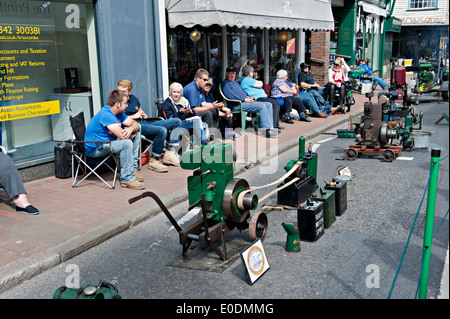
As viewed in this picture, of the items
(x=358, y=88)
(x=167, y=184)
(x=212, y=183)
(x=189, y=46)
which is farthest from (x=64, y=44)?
(x=358, y=88)

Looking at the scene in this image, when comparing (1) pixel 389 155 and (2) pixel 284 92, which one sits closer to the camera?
(1) pixel 389 155

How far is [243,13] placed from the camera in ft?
31.5

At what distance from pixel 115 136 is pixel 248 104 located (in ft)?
14.4

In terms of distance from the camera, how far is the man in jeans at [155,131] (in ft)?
25.2

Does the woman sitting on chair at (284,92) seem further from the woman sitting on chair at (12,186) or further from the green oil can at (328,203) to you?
the woman sitting on chair at (12,186)

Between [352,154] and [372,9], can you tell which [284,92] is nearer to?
[352,154]

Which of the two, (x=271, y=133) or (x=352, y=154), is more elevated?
(x=271, y=133)

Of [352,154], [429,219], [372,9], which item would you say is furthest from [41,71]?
[372,9]

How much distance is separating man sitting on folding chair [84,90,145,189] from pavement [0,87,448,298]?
223mm

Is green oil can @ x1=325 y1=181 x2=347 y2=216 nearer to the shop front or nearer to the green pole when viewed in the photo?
the green pole

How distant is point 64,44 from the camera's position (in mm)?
7859

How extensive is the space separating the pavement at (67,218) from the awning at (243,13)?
2.91 metres

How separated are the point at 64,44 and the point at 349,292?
620 cm

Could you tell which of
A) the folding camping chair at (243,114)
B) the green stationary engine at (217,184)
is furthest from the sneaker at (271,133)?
the green stationary engine at (217,184)
